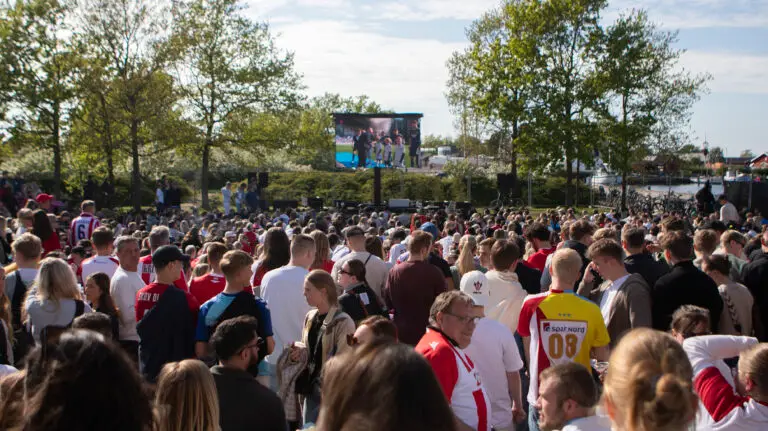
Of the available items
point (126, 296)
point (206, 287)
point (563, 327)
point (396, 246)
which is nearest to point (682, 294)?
point (563, 327)

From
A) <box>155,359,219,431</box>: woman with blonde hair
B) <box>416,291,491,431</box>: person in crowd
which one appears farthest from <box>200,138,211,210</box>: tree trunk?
<box>155,359,219,431</box>: woman with blonde hair

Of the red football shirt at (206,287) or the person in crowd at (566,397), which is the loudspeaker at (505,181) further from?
the person in crowd at (566,397)

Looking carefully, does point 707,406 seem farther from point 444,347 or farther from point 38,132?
point 38,132

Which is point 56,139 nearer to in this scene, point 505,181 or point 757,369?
point 505,181

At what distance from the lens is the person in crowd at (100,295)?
19.2 feet

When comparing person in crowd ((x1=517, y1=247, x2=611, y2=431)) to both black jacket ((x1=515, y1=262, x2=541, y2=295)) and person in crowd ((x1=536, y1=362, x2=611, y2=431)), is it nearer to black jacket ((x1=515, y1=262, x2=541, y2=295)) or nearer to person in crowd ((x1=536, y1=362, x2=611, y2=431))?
person in crowd ((x1=536, y1=362, x2=611, y2=431))

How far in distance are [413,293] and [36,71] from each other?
28541 millimetres

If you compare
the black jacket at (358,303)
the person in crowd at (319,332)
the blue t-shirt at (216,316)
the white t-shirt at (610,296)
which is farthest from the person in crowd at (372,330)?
the white t-shirt at (610,296)

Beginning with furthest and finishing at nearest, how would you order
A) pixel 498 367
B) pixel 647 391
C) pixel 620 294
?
pixel 620 294 → pixel 498 367 → pixel 647 391

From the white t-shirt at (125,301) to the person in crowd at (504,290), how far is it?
3.07 metres

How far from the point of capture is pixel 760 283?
252 inches

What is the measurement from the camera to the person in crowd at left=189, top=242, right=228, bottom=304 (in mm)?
6496

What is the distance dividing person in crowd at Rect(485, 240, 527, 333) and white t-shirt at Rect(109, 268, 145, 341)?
3.07 metres

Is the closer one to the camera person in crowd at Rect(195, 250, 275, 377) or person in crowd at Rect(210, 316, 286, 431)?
person in crowd at Rect(210, 316, 286, 431)
